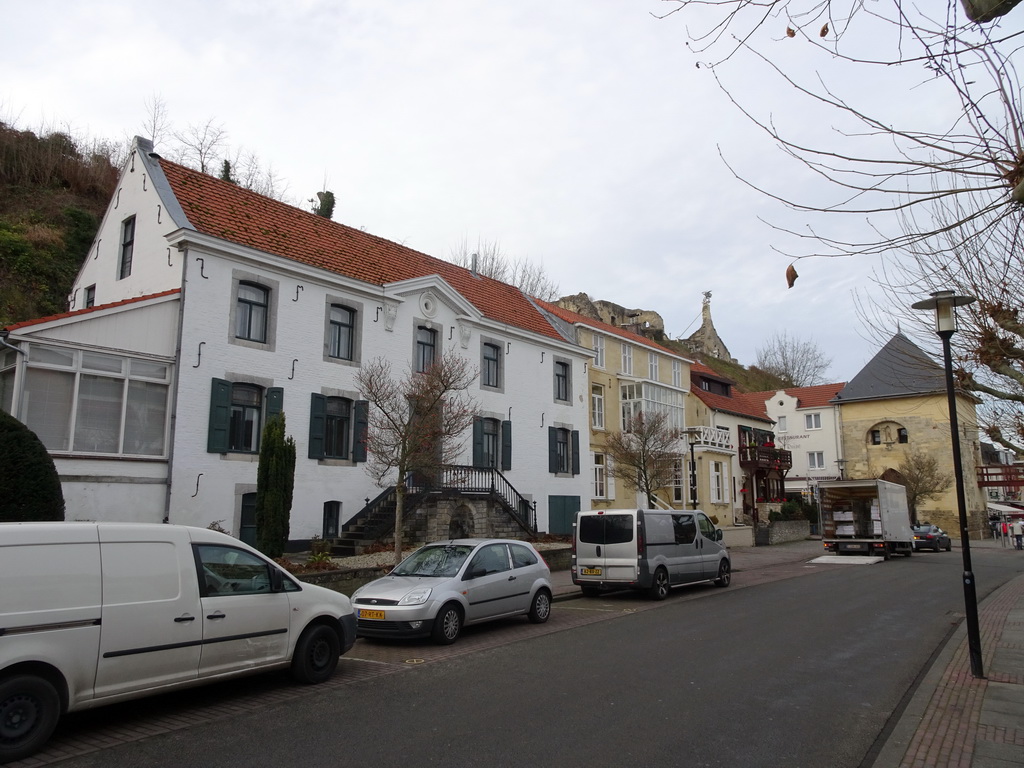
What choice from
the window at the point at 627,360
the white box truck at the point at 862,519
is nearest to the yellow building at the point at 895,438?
the white box truck at the point at 862,519

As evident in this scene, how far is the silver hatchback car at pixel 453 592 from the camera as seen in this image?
33.4 feet

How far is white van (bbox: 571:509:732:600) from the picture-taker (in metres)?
15.3

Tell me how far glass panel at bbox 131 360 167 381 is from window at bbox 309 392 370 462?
4.04m

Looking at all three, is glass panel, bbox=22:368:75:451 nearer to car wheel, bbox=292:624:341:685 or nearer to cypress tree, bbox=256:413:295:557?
cypress tree, bbox=256:413:295:557

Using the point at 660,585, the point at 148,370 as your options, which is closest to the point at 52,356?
the point at 148,370

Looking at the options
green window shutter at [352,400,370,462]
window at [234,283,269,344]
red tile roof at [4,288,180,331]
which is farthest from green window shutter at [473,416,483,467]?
red tile roof at [4,288,180,331]

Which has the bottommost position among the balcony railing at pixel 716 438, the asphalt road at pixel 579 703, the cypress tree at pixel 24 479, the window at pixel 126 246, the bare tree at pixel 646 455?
the asphalt road at pixel 579 703

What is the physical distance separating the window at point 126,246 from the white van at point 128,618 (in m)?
15.0

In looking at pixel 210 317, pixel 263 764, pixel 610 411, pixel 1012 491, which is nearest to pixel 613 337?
pixel 610 411

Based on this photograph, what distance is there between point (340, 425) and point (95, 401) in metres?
6.60

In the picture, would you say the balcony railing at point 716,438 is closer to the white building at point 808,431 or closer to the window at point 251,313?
the white building at point 808,431

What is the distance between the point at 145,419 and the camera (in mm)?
15961

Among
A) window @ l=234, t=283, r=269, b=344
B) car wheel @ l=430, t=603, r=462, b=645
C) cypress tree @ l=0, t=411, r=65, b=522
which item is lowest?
car wheel @ l=430, t=603, r=462, b=645

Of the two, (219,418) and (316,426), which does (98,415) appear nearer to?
(219,418)
